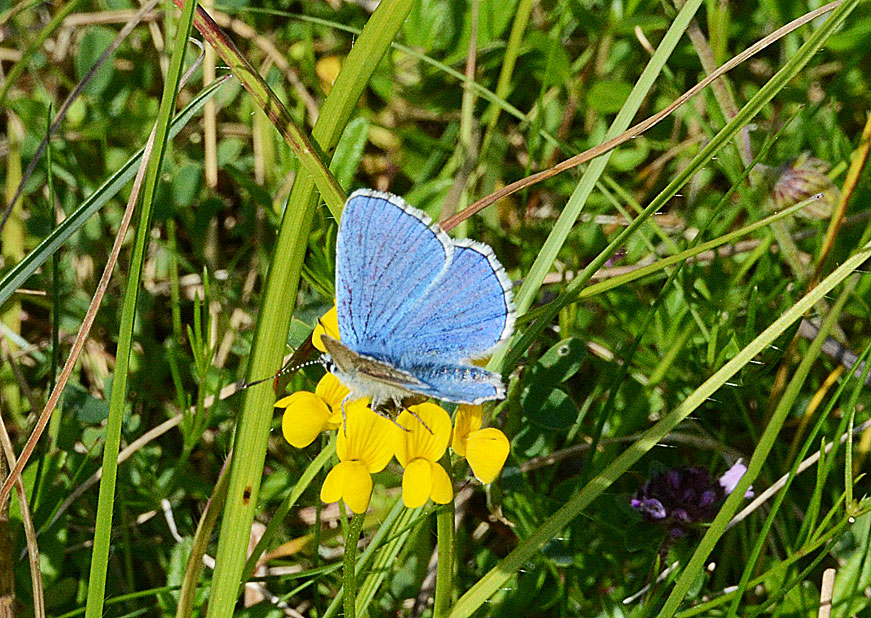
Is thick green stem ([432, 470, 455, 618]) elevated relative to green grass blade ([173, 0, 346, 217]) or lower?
lower

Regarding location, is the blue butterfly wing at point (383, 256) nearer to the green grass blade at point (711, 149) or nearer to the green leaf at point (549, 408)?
the green grass blade at point (711, 149)

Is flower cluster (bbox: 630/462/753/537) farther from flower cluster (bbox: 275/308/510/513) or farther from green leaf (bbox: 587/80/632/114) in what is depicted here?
green leaf (bbox: 587/80/632/114)

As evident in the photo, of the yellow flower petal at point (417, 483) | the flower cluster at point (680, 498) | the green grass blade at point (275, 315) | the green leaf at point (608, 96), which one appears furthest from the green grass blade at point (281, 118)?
the green leaf at point (608, 96)

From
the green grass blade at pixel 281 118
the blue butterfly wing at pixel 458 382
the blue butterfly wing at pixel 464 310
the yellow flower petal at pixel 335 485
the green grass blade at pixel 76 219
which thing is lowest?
the yellow flower petal at pixel 335 485

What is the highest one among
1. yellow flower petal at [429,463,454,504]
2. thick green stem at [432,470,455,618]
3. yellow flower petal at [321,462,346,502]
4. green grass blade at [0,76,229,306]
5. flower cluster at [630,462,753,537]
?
green grass blade at [0,76,229,306]

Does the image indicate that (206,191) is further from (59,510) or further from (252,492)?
(252,492)

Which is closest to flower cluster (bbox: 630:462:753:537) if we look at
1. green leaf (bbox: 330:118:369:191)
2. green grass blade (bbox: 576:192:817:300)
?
green grass blade (bbox: 576:192:817:300)
